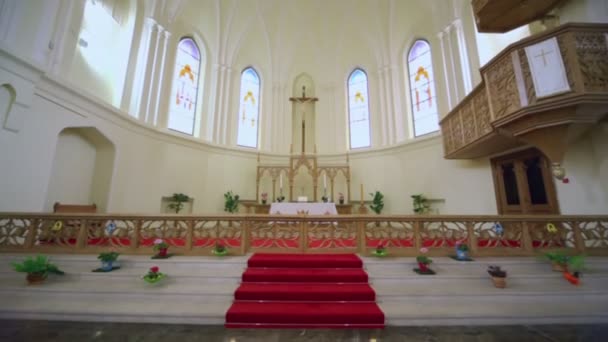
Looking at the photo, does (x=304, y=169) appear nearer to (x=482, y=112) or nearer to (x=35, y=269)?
(x=482, y=112)

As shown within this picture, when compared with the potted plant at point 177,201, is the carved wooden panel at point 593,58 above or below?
above

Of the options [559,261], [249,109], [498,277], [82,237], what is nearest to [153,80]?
[249,109]

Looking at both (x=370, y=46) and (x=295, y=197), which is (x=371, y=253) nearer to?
(x=295, y=197)

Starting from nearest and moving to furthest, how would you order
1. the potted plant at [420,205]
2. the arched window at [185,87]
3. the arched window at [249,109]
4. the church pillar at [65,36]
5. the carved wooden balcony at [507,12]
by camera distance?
the carved wooden balcony at [507,12] < the church pillar at [65,36] < the potted plant at [420,205] < the arched window at [185,87] < the arched window at [249,109]

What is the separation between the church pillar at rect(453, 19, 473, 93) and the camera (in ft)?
22.6

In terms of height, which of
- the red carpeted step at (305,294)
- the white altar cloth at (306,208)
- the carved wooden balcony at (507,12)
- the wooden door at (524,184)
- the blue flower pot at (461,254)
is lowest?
the red carpeted step at (305,294)

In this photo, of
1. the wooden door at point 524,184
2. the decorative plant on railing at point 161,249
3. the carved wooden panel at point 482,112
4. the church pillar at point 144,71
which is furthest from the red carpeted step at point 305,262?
the church pillar at point 144,71

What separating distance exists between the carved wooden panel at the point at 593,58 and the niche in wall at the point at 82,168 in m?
9.54

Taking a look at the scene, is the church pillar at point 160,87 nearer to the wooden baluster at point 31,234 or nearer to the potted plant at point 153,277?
the wooden baluster at point 31,234

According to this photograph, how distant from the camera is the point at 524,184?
5199 millimetres

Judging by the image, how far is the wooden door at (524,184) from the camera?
4750 millimetres

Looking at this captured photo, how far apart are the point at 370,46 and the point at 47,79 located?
10.6 meters

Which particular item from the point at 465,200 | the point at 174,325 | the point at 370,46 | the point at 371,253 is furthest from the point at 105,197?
the point at 370,46

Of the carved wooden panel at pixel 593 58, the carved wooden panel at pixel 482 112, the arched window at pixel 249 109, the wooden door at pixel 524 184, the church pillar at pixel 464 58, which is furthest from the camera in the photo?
the arched window at pixel 249 109
